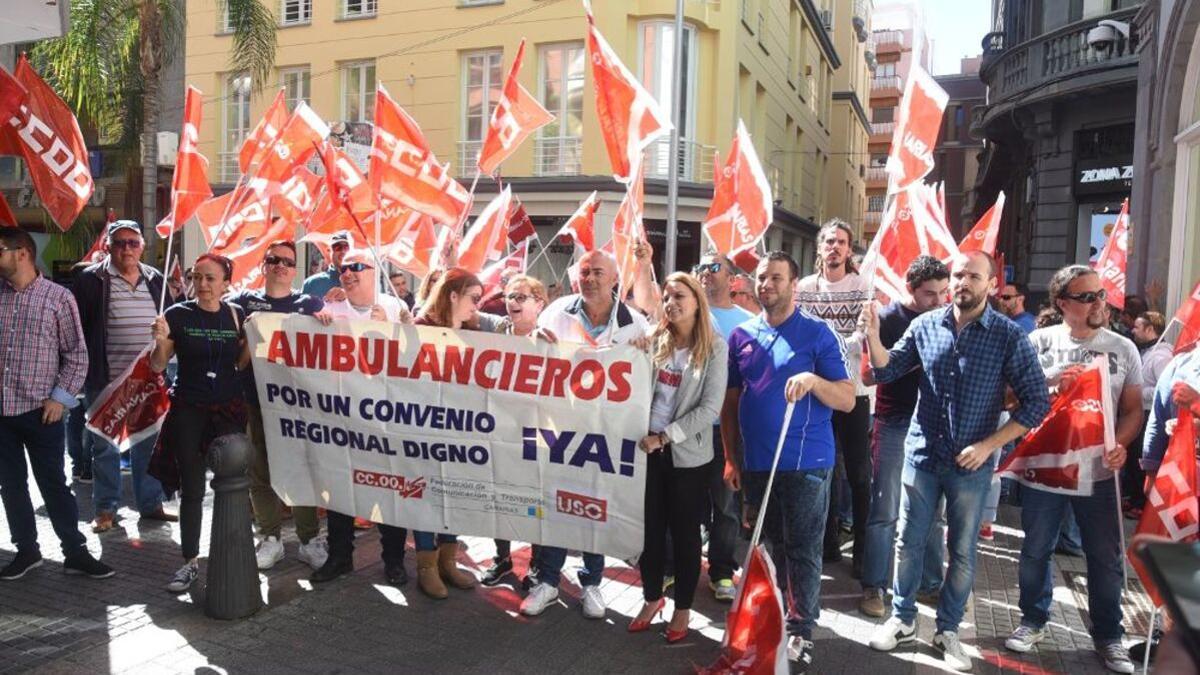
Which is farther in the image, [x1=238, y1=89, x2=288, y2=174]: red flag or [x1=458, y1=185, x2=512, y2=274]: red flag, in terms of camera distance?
[x1=458, y1=185, x2=512, y2=274]: red flag

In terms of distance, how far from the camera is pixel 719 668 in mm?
4184

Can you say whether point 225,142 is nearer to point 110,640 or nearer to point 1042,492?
point 110,640

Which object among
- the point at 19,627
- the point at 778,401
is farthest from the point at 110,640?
the point at 778,401

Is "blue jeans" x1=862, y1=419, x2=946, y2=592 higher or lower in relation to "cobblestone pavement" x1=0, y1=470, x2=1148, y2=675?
higher

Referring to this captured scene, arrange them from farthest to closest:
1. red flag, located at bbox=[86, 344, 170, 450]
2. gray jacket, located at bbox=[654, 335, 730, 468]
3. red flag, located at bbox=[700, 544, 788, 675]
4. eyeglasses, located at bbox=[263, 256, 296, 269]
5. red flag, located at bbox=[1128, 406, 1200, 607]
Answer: red flag, located at bbox=[86, 344, 170, 450] → eyeglasses, located at bbox=[263, 256, 296, 269] → gray jacket, located at bbox=[654, 335, 730, 468] → red flag, located at bbox=[1128, 406, 1200, 607] → red flag, located at bbox=[700, 544, 788, 675]

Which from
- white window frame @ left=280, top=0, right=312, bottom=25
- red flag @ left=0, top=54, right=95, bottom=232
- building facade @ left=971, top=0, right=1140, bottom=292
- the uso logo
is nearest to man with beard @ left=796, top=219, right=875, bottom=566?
the uso logo

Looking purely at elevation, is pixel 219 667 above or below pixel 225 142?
below

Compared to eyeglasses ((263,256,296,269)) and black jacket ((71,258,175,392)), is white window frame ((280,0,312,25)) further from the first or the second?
eyeglasses ((263,256,296,269))

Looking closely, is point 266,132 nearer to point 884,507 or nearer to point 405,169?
point 405,169

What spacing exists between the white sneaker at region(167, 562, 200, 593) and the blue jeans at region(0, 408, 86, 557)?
72cm

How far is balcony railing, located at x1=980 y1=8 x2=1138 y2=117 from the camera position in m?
15.5

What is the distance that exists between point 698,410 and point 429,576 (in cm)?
200

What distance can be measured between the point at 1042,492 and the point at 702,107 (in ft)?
58.9

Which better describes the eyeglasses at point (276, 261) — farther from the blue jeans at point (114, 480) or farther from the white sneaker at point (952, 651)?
the white sneaker at point (952, 651)
